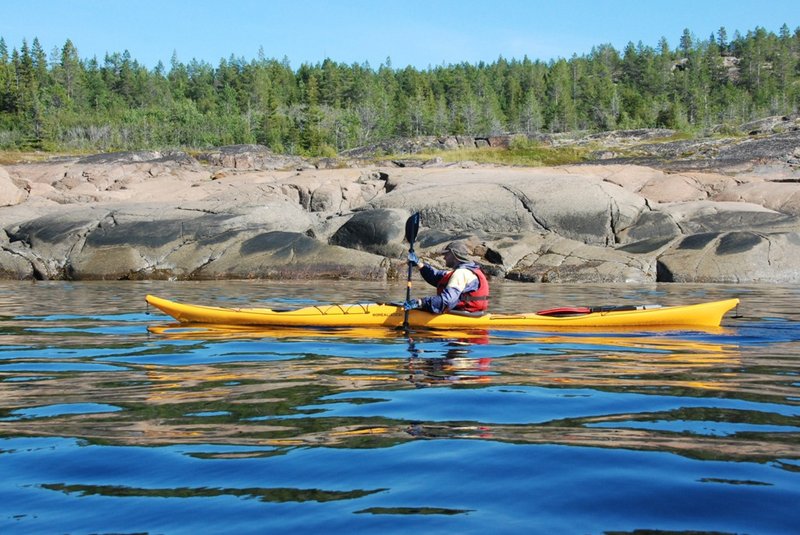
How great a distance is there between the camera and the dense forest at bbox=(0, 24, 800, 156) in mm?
71000

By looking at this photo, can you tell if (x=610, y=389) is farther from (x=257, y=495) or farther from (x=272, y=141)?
(x=272, y=141)

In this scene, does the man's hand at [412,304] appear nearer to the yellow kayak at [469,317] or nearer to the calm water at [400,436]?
the yellow kayak at [469,317]

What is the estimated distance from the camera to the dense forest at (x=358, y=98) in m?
71.0

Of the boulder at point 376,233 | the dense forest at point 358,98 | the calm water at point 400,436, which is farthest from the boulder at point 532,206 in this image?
the dense forest at point 358,98

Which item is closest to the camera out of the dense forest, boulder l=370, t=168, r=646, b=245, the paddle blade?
the paddle blade

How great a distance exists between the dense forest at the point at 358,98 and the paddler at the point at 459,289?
157 feet

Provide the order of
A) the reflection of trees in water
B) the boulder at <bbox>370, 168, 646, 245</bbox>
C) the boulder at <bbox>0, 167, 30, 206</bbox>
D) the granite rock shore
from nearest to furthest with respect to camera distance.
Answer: the reflection of trees in water
the granite rock shore
the boulder at <bbox>370, 168, 646, 245</bbox>
the boulder at <bbox>0, 167, 30, 206</bbox>

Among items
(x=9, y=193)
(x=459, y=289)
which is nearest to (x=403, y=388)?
(x=459, y=289)

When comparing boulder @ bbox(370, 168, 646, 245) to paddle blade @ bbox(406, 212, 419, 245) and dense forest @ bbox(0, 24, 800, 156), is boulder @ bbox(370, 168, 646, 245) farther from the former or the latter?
dense forest @ bbox(0, 24, 800, 156)

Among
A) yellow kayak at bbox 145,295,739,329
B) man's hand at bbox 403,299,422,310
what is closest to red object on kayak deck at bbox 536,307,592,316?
yellow kayak at bbox 145,295,739,329

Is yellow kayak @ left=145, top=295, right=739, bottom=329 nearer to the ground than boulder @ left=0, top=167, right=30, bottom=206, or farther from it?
nearer to the ground

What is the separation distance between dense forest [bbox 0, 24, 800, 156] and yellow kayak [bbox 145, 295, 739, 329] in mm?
47228

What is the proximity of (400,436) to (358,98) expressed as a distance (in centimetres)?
9496

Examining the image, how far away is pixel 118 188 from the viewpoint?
2988cm
